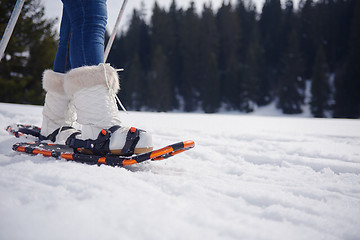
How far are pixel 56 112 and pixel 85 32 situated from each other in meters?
0.53

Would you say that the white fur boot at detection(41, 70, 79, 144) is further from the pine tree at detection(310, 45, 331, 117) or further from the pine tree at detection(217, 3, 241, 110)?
the pine tree at detection(217, 3, 241, 110)

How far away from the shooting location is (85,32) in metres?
1.11

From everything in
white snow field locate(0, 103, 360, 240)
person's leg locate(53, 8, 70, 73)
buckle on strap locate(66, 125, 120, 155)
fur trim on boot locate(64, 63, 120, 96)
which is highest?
person's leg locate(53, 8, 70, 73)

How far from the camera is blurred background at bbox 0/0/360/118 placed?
17.8 m

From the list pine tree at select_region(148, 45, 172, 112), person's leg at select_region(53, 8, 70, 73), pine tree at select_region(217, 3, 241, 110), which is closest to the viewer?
person's leg at select_region(53, 8, 70, 73)

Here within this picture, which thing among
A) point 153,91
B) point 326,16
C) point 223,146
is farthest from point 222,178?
point 326,16

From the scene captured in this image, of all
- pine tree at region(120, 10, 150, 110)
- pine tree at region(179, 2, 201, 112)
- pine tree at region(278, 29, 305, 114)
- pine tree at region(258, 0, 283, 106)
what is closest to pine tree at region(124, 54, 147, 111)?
pine tree at region(120, 10, 150, 110)

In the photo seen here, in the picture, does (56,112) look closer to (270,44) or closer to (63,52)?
(63,52)

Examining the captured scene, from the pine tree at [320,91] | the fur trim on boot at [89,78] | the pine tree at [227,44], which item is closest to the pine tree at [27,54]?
the fur trim on boot at [89,78]

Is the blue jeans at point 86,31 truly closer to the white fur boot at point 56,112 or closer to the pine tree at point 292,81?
the white fur boot at point 56,112

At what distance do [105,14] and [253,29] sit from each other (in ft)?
75.7

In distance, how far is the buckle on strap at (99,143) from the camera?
96 centimetres

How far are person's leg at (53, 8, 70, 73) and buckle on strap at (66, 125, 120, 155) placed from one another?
658mm

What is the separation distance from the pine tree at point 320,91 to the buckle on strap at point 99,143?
18702 millimetres
